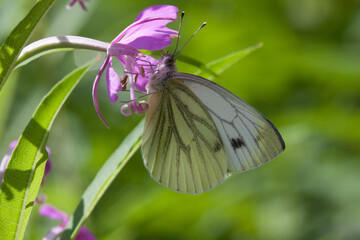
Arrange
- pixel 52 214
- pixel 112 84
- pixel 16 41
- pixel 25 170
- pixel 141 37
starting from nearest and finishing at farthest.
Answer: pixel 16 41 < pixel 25 170 < pixel 141 37 < pixel 112 84 < pixel 52 214

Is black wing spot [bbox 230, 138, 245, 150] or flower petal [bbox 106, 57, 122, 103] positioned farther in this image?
black wing spot [bbox 230, 138, 245, 150]

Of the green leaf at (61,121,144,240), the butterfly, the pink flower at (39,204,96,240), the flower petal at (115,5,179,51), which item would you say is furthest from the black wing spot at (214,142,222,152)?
the flower petal at (115,5,179,51)

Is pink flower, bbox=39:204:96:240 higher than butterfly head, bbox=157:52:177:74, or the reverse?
butterfly head, bbox=157:52:177:74

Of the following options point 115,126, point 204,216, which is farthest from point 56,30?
point 204,216

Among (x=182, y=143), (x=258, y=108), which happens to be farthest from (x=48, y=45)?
(x=258, y=108)

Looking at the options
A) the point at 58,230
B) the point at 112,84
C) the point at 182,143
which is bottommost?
the point at 58,230

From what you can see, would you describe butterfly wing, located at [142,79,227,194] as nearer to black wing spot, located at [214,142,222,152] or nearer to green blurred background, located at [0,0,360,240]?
black wing spot, located at [214,142,222,152]

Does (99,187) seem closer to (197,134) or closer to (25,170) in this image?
(25,170)

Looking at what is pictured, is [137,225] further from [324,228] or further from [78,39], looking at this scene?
[78,39]
